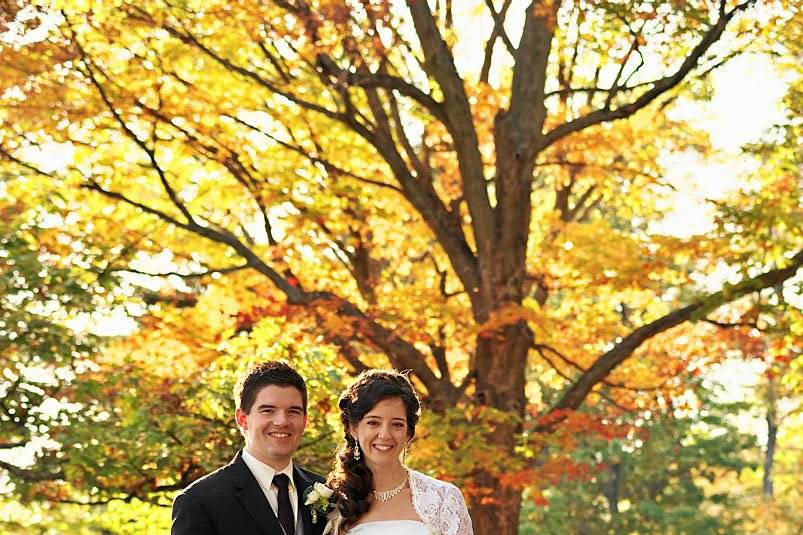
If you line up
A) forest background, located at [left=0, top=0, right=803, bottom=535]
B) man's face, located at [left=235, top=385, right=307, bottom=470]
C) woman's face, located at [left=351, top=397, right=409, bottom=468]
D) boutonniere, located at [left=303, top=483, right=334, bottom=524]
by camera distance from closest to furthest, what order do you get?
man's face, located at [left=235, top=385, right=307, bottom=470], boutonniere, located at [left=303, top=483, right=334, bottom=524], woman's face, located at [left=351, top=397, right=409, bottom=468], forest background, located at [left=0, top=0, right=803, bottom=535]

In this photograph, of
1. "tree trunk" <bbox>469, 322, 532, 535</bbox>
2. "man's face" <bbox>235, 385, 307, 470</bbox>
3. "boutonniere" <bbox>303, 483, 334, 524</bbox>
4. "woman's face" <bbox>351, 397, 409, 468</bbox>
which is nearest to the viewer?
Result: "man's face" <bbox>235, 385, 307, 470</bbox>

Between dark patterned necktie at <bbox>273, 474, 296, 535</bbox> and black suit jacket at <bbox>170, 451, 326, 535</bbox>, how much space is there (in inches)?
2.4

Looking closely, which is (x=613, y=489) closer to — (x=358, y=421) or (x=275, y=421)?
(x=358, y=421)

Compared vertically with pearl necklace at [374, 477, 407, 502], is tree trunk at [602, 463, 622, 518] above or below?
above

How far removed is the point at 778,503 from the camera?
3300cm

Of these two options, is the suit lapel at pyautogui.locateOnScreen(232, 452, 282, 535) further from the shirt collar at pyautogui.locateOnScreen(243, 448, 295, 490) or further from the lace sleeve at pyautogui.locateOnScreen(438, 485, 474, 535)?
the lace sleeve at pyautogui.locateOnScreen(438, 485, 474, 535)

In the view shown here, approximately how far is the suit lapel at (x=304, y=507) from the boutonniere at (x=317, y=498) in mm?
19

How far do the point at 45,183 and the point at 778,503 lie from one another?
24.3 metres

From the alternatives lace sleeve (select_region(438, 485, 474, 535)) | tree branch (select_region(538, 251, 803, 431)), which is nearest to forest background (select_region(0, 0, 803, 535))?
tree branch (select_region(538, 251, 803, 431))

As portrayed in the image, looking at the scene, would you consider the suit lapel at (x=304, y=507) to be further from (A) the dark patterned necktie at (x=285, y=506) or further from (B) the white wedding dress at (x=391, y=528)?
(B) the white wedding dress at (x=391, y=528)

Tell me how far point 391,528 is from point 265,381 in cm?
95

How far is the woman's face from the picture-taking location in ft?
18.3

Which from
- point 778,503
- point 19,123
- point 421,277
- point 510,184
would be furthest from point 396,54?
point 778,503

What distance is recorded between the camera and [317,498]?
214 inches
